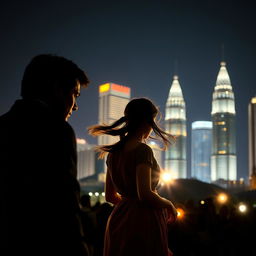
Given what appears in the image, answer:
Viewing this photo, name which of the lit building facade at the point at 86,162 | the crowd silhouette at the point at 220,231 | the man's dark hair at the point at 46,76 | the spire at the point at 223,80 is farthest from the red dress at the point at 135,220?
the spire at the point at 223,80

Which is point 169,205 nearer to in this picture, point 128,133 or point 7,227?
point 128,133

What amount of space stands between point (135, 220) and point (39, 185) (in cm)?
164

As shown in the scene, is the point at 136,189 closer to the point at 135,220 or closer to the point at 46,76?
the point at 135,220

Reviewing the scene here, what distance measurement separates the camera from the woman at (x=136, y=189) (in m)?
3.42

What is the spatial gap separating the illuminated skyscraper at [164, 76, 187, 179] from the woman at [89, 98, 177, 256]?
164 metres

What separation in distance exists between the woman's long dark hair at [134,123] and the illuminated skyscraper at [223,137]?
157 m

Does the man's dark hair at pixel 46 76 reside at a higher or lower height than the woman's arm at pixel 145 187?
higher

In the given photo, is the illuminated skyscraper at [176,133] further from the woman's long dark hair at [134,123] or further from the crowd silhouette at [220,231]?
the woman's long dark hair at [134,123]

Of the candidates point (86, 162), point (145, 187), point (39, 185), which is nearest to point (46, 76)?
point (39, 185)

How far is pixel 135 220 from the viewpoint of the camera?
136 inches

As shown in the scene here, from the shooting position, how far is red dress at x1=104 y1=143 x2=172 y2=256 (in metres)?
3.44

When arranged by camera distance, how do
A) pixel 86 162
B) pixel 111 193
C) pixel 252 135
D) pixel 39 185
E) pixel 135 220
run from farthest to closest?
pixel 86 162 → pixel 252 135 → pixel 111 193 → pixel 135 220 → pixel 39 185

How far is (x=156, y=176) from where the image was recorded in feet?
11.5

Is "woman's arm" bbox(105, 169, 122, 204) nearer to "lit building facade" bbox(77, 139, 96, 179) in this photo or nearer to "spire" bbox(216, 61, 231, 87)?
"lit building facade" bbox(77, 139, 96, 179)
